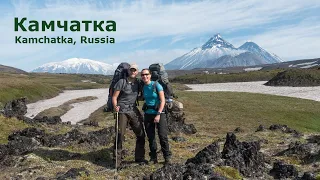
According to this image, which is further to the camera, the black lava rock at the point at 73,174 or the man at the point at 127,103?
the man at the point at 127,103

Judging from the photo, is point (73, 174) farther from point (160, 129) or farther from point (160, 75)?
point (160, 75)

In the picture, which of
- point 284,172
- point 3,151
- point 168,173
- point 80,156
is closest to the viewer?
point 168,173

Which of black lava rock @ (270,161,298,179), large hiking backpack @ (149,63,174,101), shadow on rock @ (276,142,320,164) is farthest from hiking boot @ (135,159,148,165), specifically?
shadow on rock @ (276,142,320,164)

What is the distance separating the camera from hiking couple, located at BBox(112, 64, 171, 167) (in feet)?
54.8

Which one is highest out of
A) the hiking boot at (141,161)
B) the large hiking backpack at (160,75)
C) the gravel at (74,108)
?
the large hiking backpack at (160,75)

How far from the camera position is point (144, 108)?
57.7 ft

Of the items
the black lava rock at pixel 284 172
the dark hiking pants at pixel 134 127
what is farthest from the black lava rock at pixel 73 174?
the black lava rock at pixel 284 172

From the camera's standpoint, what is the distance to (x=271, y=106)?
6197 centimetres

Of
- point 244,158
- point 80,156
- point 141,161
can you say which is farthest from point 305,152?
point 80,156

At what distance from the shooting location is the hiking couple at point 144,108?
54.8ft

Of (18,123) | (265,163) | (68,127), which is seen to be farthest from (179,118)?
(265,163)

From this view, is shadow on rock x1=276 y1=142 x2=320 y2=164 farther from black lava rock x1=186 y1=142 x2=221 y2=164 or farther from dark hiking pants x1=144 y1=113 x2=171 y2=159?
dark hiking pants x1=144 y1=113 x2=171 y2=159

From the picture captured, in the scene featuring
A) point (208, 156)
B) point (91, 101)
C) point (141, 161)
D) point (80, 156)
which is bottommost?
point (91, 101)

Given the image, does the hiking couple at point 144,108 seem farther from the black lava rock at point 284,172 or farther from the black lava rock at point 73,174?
the black lava rock at point 284,172
